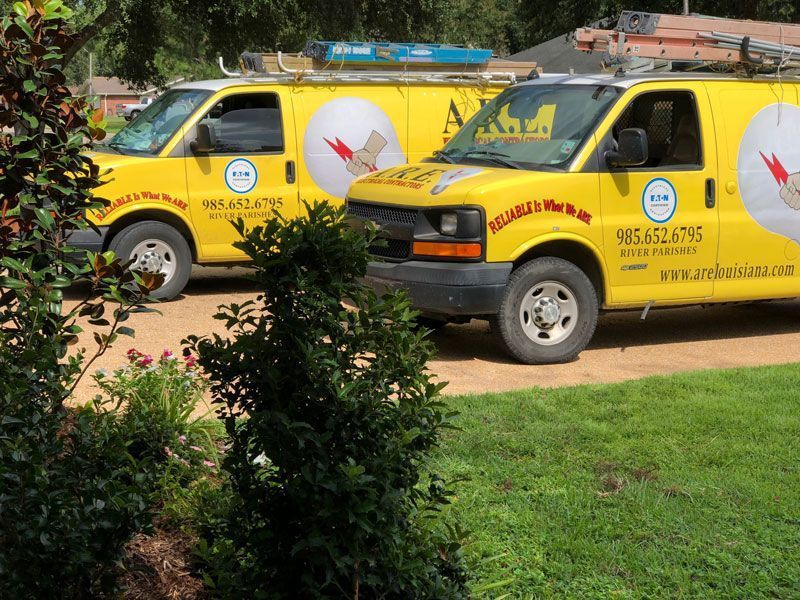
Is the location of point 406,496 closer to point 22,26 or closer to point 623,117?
point 22,26

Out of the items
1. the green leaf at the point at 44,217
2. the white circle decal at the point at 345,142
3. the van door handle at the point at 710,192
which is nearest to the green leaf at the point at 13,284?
the green leaf at the point at 44,217

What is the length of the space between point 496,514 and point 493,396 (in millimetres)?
2158

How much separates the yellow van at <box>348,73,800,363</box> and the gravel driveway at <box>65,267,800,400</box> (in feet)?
1.19

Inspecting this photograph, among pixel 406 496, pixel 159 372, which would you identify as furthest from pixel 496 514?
pixel 159 372

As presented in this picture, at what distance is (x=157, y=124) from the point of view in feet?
36.5

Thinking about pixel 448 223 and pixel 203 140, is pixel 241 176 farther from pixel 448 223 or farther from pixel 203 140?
pixel 448 223

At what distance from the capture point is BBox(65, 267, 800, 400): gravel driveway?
8.19 meters

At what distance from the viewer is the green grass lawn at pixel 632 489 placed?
14.6ft

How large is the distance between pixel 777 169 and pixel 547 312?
7.95 ft

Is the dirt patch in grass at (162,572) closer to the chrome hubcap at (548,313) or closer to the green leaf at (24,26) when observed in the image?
the green leaf at (24,26)

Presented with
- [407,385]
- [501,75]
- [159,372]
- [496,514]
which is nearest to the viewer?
[407,385]

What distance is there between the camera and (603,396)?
7.09 metres

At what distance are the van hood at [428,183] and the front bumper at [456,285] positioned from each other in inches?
19.1

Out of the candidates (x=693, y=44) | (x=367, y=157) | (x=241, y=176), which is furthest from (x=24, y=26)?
(x=367, y=157)
